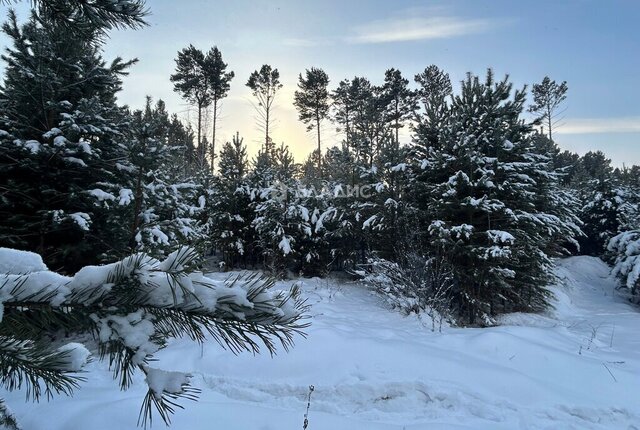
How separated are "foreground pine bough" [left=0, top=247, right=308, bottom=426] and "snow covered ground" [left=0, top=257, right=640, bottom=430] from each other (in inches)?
98.1

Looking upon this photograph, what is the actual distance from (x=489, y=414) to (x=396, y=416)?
90 cm

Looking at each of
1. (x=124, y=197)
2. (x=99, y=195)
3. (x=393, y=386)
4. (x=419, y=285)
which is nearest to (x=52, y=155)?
(x=99, y=195)

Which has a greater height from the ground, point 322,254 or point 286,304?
point 286,304

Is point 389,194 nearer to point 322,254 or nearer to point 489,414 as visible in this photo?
point 322,254

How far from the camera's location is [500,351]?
4.77 meters

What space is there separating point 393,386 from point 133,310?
3647 mm

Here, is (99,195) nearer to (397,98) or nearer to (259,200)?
(259,200)

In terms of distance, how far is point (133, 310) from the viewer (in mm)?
971

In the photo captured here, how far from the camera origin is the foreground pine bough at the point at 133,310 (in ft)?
3.08

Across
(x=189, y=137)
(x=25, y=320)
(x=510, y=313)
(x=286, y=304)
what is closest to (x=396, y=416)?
(x=286, y=304)

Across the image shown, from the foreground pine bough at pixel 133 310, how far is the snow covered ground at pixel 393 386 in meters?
2.49

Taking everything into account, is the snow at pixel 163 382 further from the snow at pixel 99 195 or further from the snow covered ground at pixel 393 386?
the snow at pixel 99 195

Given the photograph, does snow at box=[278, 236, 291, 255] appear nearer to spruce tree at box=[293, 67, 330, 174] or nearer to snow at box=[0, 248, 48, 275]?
snow at box=[0, 248, 48, 275]

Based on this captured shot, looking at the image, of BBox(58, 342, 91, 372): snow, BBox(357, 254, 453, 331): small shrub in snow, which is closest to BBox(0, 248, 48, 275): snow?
BBox(58, 342, 91, 372): snow
